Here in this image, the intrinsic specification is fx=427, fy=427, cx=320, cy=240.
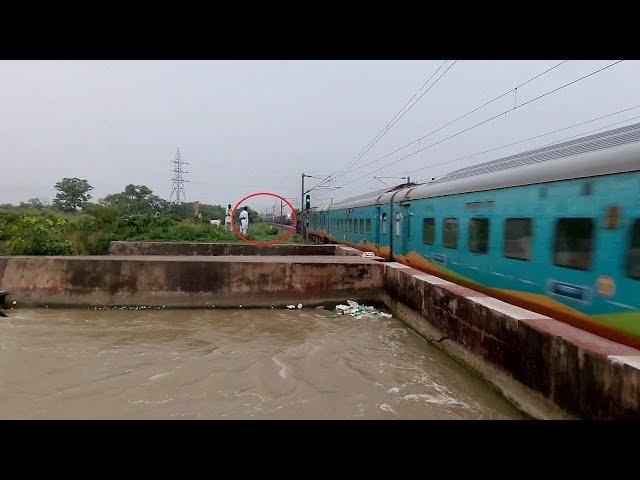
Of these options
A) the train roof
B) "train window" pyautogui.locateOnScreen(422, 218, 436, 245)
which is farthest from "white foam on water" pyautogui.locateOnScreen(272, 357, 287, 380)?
"train window" pyautogui.locateOnScreen(422, 218, 436, 245)

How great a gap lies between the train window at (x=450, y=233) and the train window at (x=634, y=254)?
14.4ft

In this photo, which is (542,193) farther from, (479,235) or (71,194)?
(71,194)

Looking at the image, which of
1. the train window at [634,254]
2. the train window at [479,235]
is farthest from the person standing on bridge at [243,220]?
the train window at [634,254]

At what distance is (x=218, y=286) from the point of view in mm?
9797

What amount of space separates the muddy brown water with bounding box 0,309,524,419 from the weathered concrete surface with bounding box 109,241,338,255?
6.73 metres

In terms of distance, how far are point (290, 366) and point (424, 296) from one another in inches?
114

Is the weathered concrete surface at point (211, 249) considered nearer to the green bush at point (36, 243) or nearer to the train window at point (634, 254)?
the green bush at point (36, 243)

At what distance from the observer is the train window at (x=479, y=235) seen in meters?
7.69

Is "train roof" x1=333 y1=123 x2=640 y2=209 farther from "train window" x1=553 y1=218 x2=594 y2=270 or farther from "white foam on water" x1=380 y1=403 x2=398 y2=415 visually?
"white foam on water" x1=380 y1=403 x2=398 y2=415

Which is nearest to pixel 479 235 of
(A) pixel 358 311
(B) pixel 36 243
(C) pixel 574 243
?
(C) pixel 574 243

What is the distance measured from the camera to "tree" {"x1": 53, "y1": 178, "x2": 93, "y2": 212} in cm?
5394
